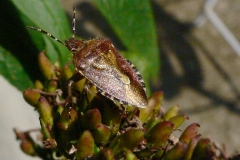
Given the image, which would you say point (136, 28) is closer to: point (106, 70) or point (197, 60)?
point (106, 70)

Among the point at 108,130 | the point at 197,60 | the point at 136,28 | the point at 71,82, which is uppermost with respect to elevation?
the point at 197,60

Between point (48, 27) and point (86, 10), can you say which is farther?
point (86, 10)

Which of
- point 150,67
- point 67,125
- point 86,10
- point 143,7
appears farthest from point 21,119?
point 86,10

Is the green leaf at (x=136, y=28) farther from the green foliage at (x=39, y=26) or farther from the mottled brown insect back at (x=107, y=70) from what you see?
the mottled brown insect back at (x=107, y=70)

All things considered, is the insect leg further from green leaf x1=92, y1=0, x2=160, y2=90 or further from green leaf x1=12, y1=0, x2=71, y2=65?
green leaf x1=92, y1=0, x2=160, y2=90

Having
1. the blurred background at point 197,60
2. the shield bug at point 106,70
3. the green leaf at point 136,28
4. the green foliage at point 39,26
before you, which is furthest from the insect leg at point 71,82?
the blurred background at point 197,60

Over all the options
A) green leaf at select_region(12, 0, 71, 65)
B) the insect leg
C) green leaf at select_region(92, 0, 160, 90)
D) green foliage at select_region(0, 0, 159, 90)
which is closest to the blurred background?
green leaf at select_region(92, 0, 160, 90)

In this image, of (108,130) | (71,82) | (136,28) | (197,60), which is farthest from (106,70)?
(197,60)

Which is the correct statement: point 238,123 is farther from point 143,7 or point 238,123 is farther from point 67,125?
point 67,125
